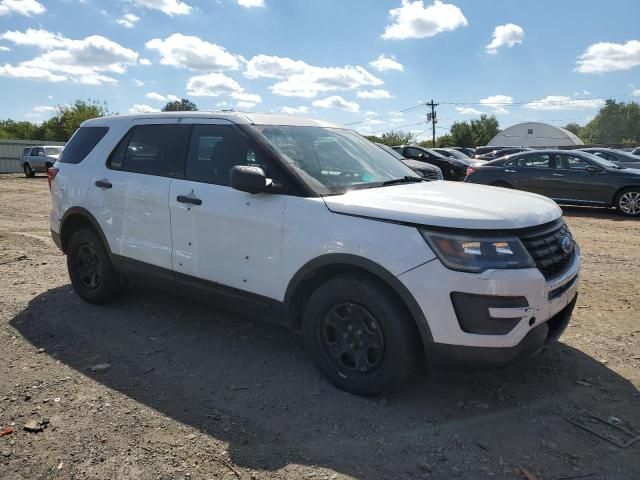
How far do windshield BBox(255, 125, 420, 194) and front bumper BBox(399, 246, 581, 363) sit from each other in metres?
0.96

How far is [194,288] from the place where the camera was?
4.02 metres

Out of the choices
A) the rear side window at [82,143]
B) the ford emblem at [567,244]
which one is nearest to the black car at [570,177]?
the ford emblem at [567,244]

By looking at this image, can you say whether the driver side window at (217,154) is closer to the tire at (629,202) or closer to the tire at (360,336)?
the tire at (360,336)

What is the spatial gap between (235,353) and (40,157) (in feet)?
88.8

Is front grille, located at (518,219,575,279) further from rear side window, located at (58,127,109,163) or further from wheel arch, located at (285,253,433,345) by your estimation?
rear side window, located at (58,127,109,163)

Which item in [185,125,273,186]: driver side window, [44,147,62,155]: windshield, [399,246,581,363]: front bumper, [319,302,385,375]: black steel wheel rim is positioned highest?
[44,147,62,155]: windshield

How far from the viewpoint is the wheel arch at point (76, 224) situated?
4.77 metres

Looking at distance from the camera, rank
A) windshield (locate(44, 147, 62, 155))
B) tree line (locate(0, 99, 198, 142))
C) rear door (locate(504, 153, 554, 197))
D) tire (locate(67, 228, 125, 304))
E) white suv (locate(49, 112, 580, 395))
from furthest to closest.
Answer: tree line (locate(0, 99, 198, 142))
windshield (locate(44, 147, 62, 155))
rear door (locate(504, 153, 554, 197))
tire (locate(67, 228, 125, 304))
white suv (locate(49, 112, 580, 395))

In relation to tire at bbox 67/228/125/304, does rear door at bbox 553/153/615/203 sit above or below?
above

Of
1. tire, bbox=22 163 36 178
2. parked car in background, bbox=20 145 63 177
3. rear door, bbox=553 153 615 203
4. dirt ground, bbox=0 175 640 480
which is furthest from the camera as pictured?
tire, bbox=22 163 36 178

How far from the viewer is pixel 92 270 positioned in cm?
504

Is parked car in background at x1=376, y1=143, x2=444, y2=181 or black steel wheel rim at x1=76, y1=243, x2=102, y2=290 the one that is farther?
black steel wheel rim at x1=76, y1=243, x2=102, y2=290

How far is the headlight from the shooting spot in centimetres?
276

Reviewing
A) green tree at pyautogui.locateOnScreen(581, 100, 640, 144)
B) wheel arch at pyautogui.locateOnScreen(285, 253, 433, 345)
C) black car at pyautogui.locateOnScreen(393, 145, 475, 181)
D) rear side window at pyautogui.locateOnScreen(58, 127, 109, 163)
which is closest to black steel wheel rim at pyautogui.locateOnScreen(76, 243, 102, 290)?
rear side window at pyautogui.locateOnScreen(58, 127, 109, 163)
